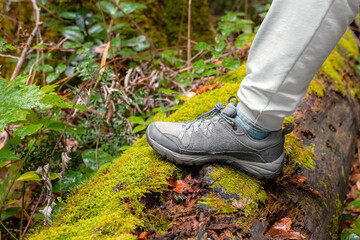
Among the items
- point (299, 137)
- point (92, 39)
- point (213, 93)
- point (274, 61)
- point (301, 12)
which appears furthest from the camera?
point (92, 39)

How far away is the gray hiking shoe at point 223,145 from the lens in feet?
5.44

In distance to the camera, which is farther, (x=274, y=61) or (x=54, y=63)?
(x=54, y=63)

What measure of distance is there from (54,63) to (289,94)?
2989 millimetres

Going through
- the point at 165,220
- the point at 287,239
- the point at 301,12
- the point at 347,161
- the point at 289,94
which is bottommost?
the point at 347,161

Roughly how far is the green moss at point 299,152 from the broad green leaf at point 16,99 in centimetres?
160

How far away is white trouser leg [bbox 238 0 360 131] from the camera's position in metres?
1.24

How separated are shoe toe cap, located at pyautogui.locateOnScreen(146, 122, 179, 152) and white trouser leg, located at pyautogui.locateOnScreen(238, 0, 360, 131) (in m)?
0.49

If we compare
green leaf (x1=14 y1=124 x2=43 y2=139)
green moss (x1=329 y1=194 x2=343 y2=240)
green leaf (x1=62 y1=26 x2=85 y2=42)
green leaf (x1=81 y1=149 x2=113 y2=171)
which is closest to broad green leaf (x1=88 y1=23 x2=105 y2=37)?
green leaf (x1=62 y1=26 x2=85 y2=42)

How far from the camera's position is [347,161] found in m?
2.52

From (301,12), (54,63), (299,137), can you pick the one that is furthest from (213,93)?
(54,63)

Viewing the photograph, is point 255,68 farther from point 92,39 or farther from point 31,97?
point 92,39

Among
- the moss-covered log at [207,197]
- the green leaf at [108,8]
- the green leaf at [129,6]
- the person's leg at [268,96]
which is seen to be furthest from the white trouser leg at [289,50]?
the green leaf at [108,8]

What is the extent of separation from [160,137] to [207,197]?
457 mm

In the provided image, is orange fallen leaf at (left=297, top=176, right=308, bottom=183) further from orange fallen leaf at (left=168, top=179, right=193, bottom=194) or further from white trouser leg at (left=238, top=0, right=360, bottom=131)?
orange fallen leaf at (left=168, top=179, right=193, bottom=194)
